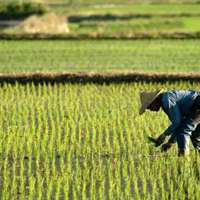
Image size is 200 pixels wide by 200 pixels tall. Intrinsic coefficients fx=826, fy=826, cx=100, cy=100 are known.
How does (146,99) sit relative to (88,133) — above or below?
below

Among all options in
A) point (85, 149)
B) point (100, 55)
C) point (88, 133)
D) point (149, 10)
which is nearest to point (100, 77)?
point (100, 55)

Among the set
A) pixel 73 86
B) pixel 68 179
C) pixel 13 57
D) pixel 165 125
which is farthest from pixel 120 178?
pixel 13 57

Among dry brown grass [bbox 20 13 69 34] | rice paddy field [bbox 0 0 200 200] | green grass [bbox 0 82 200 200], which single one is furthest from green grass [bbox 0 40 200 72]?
dry brown grass [bbox 20 13 69 34]

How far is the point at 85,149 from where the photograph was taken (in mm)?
9695

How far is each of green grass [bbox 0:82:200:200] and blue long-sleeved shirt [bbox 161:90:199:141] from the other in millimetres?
454

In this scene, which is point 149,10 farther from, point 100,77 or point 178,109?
point 178,109

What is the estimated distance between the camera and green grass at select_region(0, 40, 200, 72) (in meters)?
15.9

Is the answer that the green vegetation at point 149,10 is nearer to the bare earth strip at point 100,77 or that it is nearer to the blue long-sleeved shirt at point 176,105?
the bare earth strip at point 100,77

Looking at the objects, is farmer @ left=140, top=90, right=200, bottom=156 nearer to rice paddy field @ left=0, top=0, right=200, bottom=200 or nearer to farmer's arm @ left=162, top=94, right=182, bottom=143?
farmer's arm @ left=162, top=94, right=182, bottom=143

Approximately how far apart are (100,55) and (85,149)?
811 centimetres

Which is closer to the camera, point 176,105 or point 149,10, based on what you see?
point 176,105

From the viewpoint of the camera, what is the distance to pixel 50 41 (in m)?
20.6

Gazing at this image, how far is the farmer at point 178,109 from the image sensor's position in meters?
8.64

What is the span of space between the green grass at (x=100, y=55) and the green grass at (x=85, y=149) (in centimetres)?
220
